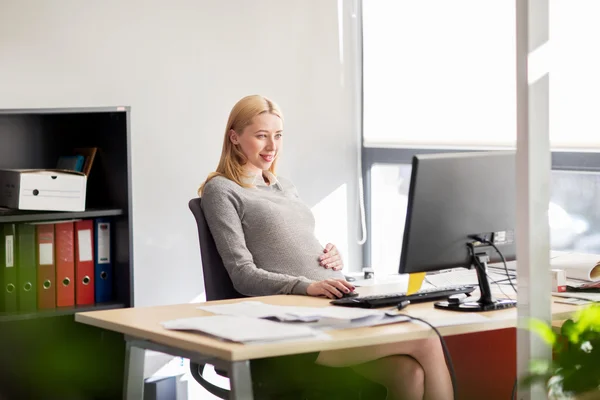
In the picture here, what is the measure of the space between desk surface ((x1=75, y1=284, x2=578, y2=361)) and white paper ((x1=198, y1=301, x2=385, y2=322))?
0.21 feet

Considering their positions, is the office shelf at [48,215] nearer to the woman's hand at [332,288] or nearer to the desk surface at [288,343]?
the desk surface at [288,343]

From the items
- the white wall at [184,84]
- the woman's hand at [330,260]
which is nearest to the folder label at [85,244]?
the white wall at [184,84]

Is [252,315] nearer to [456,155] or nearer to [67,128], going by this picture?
[456,155]

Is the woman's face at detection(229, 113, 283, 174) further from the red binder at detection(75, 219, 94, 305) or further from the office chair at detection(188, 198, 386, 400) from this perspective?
the office chair at detection(188, 198, 386, 400)

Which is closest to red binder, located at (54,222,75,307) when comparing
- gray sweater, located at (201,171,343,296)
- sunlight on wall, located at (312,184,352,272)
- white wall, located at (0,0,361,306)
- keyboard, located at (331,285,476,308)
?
white wall, located at (0,0,361,306)

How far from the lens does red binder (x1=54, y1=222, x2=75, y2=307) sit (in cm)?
328

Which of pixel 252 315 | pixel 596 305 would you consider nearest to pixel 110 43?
pixel 252 315

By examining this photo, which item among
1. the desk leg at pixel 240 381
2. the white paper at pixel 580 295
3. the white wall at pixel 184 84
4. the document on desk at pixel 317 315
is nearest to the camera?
the desk leg at pixel 240 381

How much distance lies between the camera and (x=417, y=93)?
4172 mm

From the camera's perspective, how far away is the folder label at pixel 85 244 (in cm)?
332

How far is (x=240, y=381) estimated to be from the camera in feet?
5.88

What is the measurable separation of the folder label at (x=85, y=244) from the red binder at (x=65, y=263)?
26mm

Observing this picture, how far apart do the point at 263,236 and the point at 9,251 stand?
97 cm

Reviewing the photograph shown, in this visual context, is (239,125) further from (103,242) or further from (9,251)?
(9,251)
